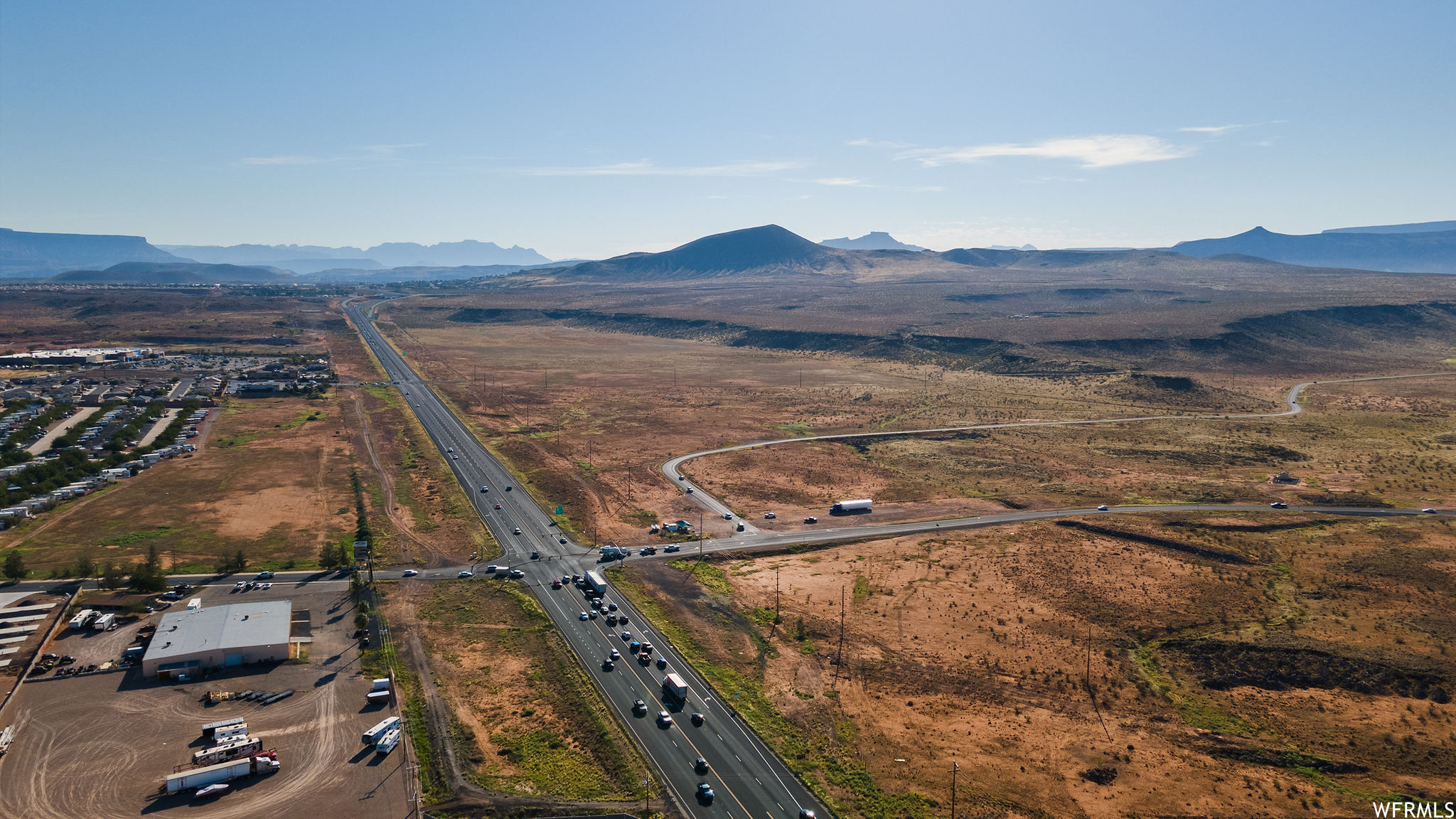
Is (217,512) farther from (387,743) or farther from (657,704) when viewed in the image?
(657,704)

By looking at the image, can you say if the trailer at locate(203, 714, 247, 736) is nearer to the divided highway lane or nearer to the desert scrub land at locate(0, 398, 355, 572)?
the divided highway lane

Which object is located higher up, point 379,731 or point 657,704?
point 379,731

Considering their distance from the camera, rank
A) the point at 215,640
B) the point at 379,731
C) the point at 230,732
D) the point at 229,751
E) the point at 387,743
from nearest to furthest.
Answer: the point at 229,751 < the point at 387,743 < the point at 230,732 < the point at 379,731 < the point at 215,640

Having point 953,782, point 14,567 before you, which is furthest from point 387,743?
point 14,567

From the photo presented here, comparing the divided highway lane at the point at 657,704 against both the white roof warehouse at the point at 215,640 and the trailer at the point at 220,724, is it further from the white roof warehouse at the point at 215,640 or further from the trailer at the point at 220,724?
the trailer at the point at 220,724

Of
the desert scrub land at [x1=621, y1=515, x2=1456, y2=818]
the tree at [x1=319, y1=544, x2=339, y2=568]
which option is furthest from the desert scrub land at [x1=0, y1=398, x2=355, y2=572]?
the desert scrub land at [x1=621, y1=515, x2=1456, y2=818]

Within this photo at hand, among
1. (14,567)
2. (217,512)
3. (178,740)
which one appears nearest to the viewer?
(178,740)

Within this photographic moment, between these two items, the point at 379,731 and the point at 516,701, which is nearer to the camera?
the point at 379,731

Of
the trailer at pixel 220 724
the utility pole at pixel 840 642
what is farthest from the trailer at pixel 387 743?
the utility pole at pixel 840 642
